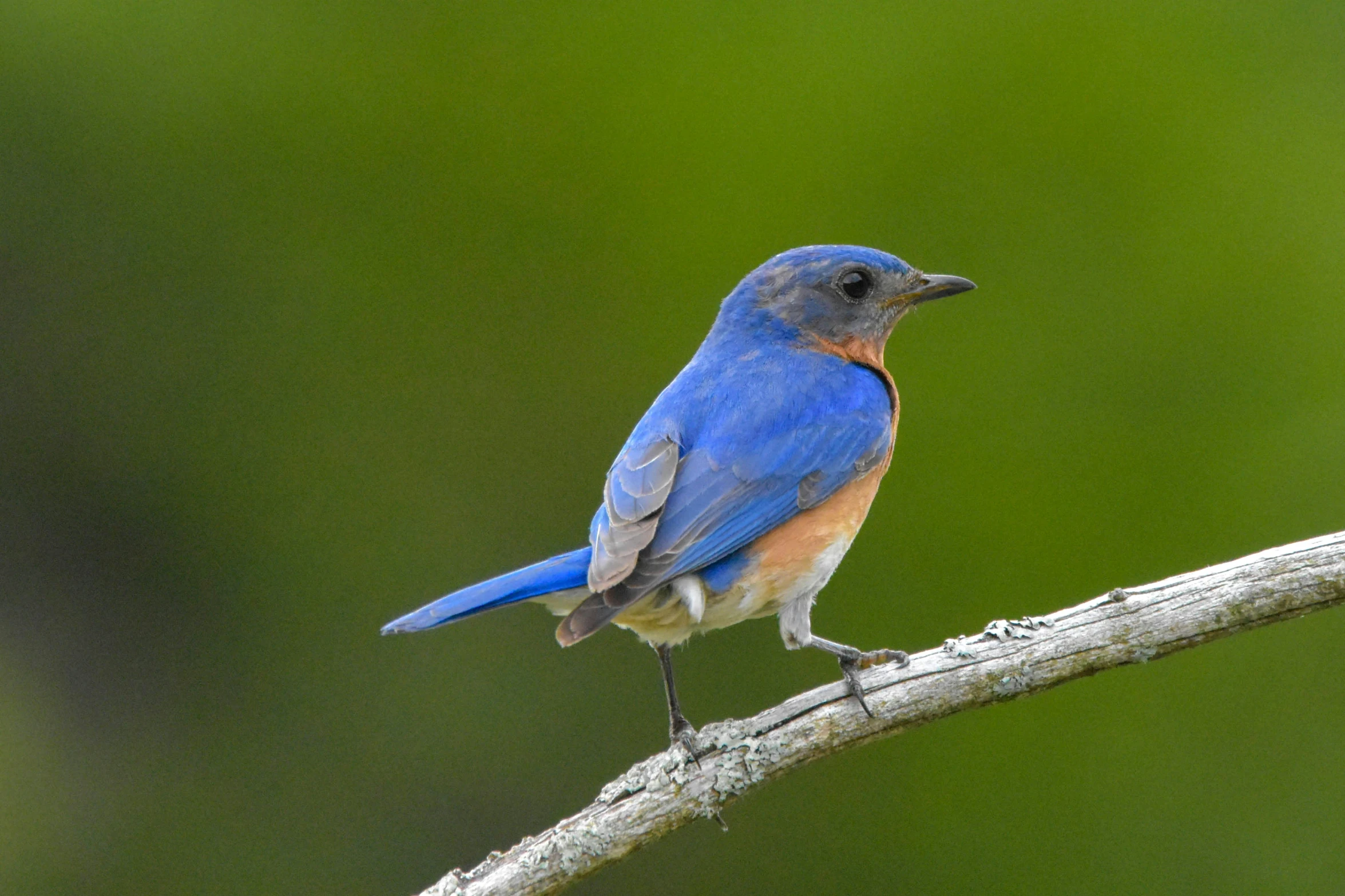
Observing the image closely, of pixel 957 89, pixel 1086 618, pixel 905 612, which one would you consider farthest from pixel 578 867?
pixel 957 89

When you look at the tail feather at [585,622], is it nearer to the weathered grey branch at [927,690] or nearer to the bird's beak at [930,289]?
the weathered grey branch at [927,690]

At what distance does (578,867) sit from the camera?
384 centimetres

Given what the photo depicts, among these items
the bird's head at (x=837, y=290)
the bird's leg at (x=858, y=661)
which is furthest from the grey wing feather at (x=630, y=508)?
the bird's head at (x=837, y=290)

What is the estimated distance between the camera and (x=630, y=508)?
14.2 ft

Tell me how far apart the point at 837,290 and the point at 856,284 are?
3.1 inches

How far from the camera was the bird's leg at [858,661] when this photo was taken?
3.99 meters

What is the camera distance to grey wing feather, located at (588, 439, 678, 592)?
4.09 m

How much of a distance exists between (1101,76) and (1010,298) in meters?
1.11

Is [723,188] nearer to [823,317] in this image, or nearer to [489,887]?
[823,317]

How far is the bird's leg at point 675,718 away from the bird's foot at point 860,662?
1.54 ft

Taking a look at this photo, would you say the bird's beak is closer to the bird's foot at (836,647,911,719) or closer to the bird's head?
the bird's head

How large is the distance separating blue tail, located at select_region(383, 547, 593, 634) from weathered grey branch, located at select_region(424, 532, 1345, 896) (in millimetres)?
577

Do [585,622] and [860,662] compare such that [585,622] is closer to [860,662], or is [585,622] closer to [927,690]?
[860,662]

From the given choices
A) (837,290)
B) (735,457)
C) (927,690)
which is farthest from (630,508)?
(837,290)
